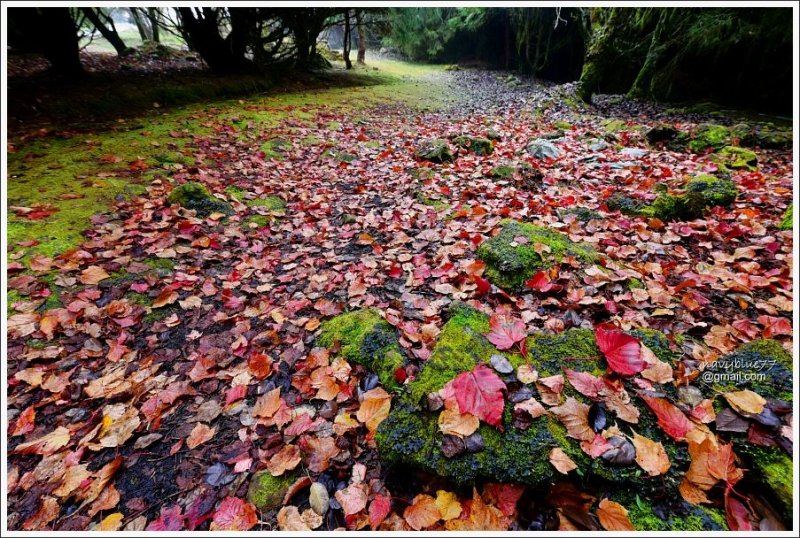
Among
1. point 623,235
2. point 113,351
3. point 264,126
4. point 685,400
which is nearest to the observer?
point 685,400

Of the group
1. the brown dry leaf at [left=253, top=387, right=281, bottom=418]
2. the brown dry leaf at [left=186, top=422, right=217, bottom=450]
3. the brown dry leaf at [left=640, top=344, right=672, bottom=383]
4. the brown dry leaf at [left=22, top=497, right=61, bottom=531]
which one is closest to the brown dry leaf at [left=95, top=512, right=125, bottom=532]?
the brown dry leaf at [left=22, top=497, right=61, bottom=531]

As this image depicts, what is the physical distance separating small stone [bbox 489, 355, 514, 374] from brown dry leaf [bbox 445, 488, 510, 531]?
0.54 m

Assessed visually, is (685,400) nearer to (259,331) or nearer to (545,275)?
(545,275)

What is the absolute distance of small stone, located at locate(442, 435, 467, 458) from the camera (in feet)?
4.86

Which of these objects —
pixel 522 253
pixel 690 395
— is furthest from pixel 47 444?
pixel 690 395

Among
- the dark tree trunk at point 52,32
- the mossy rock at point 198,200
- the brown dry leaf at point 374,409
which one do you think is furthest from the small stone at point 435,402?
the dark tree trunk at point 52,32

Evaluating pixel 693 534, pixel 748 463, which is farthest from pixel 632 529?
pixel 748 463

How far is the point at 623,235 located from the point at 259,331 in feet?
10.4

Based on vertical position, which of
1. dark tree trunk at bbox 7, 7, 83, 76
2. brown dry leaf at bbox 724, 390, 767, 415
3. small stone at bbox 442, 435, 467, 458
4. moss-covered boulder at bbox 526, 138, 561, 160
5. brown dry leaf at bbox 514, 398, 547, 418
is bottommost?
small stone at bbox 442, 435, 467, 458

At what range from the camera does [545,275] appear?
8.24 feet

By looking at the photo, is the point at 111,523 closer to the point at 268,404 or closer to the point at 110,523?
the point at 110,523

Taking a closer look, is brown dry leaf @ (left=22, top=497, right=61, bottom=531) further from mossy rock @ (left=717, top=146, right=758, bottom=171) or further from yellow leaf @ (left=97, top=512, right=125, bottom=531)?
mossy rock @ (left=717, top=146, right=758, bottom=171)

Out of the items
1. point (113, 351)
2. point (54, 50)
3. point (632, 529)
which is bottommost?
point (113, 351)

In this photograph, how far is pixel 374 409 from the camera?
1867 mm
